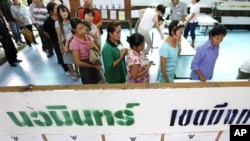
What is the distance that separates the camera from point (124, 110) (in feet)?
3.41

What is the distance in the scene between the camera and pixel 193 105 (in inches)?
40.9

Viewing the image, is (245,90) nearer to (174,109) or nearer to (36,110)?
(174,109)

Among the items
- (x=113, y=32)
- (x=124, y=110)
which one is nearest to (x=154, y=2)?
(x=113, y=32)

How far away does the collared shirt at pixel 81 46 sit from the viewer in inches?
95.0

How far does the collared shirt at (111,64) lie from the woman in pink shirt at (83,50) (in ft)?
1.10

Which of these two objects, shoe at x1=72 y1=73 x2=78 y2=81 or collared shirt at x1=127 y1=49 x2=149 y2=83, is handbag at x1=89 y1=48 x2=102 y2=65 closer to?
collared shirt at x1=127 y1=49 x2=149 y2=83

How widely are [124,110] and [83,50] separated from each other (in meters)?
1.63

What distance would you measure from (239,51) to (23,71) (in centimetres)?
506

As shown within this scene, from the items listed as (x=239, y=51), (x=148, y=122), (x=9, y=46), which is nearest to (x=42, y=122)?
(x=148, y=122)

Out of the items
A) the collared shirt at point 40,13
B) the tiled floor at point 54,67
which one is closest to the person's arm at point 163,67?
the tiled floor at point 54,67

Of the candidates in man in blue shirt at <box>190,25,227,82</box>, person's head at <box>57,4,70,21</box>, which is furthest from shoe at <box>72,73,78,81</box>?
man in blue shirt at <box>190,25,227,82</box>

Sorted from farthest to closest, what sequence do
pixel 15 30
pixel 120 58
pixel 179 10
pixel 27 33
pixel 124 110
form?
1. pixel 15 30
2. pixel 27 33
3. pixel 179 10
4. pixel 120 58
5. pixel 124 110

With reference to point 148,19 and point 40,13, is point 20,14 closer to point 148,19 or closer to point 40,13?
point 40,13

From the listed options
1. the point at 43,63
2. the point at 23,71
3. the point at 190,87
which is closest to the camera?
the point at 190,87
